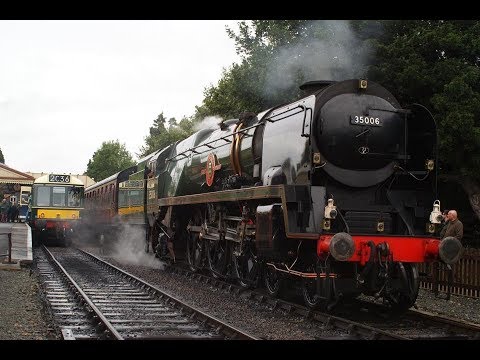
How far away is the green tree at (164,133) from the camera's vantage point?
61.7 m

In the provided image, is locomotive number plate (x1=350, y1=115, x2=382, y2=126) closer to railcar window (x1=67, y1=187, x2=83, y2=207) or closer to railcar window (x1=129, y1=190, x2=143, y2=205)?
railcar window (x1=129, y1=190, x2=143, y2=205)

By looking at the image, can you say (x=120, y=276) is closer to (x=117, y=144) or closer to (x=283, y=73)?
(x=283, y=73)

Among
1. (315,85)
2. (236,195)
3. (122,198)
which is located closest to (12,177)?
(122,198)

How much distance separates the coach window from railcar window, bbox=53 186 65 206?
0.28 m

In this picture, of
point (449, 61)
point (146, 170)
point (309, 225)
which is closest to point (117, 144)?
point (146, 170)

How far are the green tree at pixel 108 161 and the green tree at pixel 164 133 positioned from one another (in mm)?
3679

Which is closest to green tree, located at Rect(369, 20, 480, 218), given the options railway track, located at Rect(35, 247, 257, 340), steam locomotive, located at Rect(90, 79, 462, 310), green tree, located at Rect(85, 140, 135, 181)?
steam locomotive, located at Rect(90, 79, 462, 310)

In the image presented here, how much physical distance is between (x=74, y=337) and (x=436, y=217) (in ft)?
16.6

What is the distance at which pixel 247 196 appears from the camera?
10266mm

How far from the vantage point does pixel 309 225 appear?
8672 millimetres

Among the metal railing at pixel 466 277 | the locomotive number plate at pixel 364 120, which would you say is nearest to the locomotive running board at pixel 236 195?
the locomotive number plate at pixel 364 120

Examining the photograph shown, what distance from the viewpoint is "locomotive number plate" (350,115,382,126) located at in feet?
29.3

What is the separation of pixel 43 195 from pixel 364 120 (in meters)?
20.8

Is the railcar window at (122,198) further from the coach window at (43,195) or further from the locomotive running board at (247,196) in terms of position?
the locomotive running board at (247,196)
